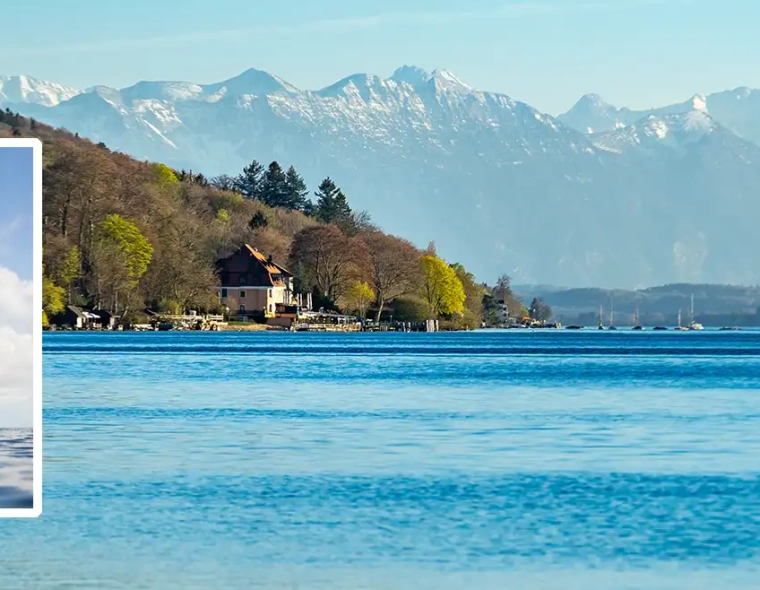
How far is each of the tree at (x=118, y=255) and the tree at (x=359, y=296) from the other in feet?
131

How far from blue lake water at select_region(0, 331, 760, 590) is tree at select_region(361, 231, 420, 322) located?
130721 mm

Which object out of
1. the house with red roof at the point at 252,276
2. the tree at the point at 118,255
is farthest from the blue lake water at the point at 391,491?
the house with red roof at the point at 252,276

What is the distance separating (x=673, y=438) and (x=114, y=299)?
11775 centimetres

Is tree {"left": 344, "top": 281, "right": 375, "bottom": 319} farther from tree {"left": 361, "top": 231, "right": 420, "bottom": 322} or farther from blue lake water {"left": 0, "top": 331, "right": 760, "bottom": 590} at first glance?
blue lake water {"left": 0, "top": 331, "right": 760, "bottom": 590}

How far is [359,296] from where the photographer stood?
18812cm

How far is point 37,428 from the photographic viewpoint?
15195mm

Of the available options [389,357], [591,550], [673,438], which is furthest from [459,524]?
[389,357]

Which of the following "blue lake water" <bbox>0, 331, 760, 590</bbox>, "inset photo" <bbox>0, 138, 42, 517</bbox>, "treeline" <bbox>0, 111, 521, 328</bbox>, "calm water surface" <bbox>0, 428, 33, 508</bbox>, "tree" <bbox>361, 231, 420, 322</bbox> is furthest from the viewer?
"tree" <bbox>361, 231, 420, 322</bbox>

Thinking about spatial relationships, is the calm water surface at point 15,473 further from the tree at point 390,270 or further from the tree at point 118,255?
the tree at point 390,270

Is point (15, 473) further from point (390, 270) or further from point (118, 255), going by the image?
point (390, 270)

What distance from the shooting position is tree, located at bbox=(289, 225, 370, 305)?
187250mm

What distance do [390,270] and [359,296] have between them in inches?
261

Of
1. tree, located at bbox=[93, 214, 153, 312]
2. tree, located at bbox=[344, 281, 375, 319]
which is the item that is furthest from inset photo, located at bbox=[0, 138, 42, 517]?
tree, located at bbox=[344, 281, 375, 319]

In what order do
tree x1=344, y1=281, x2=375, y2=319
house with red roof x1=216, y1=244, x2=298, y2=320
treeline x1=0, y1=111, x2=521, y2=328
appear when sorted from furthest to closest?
1. house with red roof x1=216, y1=244, x2=298, y2=320
2. tree x1=344, y1=281, x2=375, y2=319
3. treeline x1=0, y1=111, x2=521, y2=328
